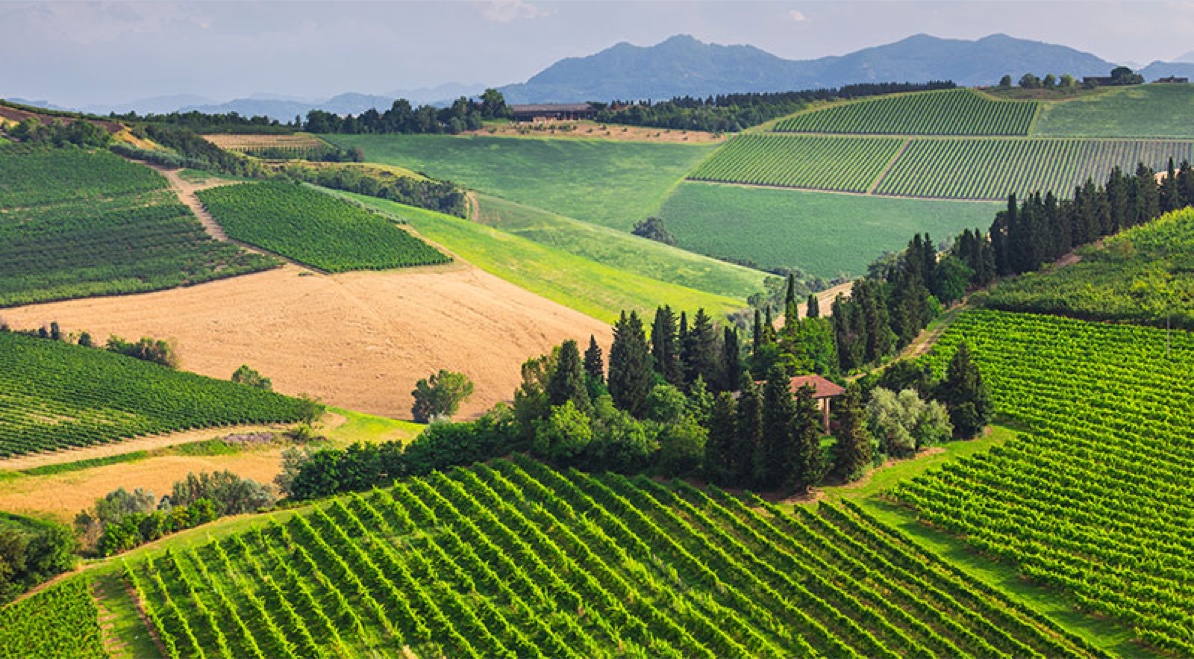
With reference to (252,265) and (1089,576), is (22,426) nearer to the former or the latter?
(252,265)

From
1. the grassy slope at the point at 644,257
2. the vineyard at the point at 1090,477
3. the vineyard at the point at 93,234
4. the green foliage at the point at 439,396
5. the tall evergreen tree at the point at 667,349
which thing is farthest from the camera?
the grassy slope at the point at 644,257

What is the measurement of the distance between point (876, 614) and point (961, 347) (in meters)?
34.6

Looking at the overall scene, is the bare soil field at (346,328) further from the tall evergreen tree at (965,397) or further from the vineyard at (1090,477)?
the vineyard at (1090,477)

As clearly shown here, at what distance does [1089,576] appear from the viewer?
60.8 meters

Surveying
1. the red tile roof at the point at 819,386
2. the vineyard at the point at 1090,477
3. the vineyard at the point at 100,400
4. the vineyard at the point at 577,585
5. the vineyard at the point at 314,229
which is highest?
the vineyard at the point at 314,229

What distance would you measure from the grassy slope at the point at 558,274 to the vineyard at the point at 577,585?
81229 millimetres

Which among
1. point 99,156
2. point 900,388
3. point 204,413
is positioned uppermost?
point 99,156

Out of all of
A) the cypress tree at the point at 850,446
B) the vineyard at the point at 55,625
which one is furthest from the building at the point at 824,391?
the vineyard at the point at 55,625

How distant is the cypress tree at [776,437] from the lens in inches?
2940

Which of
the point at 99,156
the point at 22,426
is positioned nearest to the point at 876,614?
the point at 22,426

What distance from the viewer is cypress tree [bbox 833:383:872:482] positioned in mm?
75312

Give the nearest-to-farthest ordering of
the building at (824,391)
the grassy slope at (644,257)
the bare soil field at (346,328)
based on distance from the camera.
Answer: the building at (824,391), the bare soil field at (346,328), the grassy slope at (644,257)

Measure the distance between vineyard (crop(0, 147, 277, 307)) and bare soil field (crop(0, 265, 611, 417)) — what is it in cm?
534

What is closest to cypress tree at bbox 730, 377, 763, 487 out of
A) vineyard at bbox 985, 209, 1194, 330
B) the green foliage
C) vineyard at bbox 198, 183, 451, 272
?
vineyard at bbox 985, 209, 1194, 330
